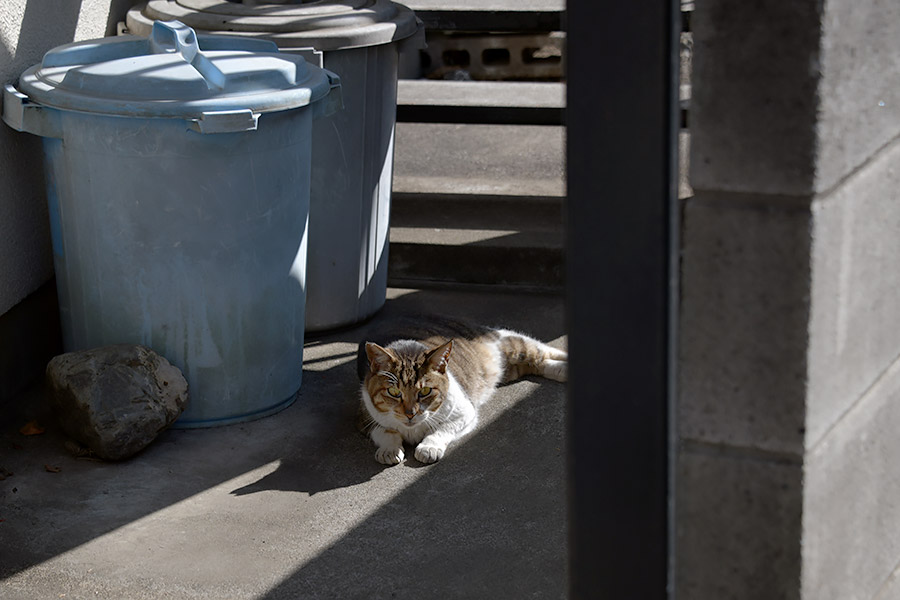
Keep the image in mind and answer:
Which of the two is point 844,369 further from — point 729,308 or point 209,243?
point 209,243

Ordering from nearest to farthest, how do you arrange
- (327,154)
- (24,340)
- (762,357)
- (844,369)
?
(762,357)
(844,369)
(24,340)
(327,154)

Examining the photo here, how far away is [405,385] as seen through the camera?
3.84 metres

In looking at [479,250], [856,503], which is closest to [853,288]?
[856,503]

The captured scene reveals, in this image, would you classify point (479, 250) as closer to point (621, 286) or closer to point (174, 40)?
point (174, 40)

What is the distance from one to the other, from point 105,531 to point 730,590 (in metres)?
2.12

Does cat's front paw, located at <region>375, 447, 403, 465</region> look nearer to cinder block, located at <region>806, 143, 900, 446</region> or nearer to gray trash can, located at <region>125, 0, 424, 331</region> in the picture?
gray trash can, located at <region>125, 0, 424, 331</region>

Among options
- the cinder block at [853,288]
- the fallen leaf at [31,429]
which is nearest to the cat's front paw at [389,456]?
the fallen leaf at [31,429]

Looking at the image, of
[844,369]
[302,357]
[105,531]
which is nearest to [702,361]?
[844,369]

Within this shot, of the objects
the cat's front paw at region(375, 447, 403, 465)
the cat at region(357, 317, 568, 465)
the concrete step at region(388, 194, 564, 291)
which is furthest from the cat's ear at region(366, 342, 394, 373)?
the concrete step at region(388, 194, 564, 291)

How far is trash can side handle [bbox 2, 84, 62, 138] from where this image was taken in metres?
3.73

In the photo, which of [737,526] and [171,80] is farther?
[171,80]

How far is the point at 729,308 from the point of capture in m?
1.80

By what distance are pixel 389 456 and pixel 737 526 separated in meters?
2.06

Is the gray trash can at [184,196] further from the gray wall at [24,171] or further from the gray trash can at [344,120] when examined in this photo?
the gray trash can at [344,120]
